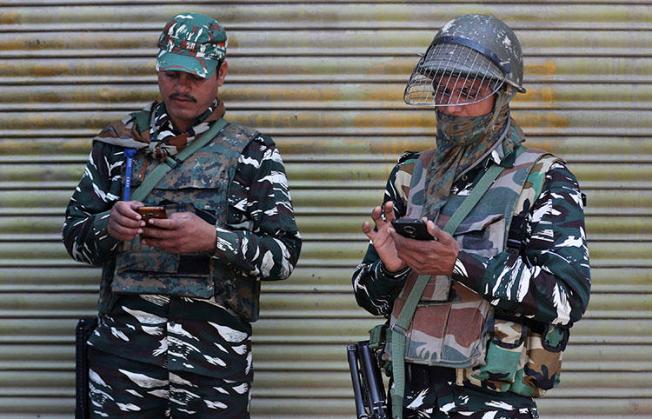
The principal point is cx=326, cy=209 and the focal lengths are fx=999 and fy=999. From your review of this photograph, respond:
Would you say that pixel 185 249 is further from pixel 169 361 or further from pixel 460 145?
pixel 460 145

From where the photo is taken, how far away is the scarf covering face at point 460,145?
2914 mm

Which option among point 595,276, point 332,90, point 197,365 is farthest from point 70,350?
point 595,276

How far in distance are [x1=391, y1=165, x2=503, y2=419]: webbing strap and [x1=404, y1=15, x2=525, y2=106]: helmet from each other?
9.3 inches

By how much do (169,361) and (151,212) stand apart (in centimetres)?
57

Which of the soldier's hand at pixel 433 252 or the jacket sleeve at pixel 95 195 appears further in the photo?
the jacket sleeve at pixel 95 195

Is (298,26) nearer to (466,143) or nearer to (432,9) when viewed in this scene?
(432,9)

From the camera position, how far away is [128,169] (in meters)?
3.70

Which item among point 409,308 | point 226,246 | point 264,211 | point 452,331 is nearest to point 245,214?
point 264,211

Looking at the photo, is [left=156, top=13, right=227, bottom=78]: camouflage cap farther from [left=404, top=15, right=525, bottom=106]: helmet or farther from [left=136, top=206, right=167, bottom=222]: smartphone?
[left=404, top=15, right=525, bottom=106]: helmet

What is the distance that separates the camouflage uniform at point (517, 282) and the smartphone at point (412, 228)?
124 mm

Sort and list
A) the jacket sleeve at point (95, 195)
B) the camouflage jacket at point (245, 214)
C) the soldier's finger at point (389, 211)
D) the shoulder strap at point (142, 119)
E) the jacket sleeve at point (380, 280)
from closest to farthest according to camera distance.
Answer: the soldier's finger at point (389, 211), the jacket sleeve at point (380, 280), the camouflage jacket at point (245, 214), the jacket sleeve at point (95, 195), the shoulder strap at point (142, 119)

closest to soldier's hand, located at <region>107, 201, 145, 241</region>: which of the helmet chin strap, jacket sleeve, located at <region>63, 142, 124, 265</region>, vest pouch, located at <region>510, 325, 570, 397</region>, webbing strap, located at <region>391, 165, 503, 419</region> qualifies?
jacket sleeve, located at <region>63, 142, 124, 265</region>

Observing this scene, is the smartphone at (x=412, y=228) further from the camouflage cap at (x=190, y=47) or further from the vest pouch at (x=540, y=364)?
the camouflage cap at (x=190, y=47)

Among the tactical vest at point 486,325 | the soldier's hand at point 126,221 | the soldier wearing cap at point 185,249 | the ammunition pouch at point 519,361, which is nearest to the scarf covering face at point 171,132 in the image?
the soldier wearing cap at point 185,249
